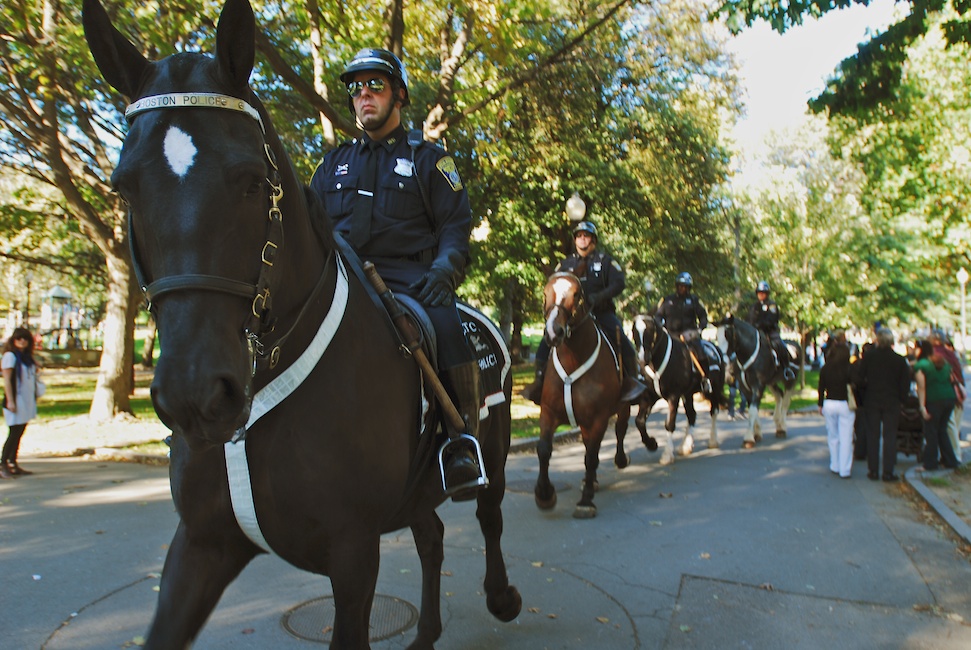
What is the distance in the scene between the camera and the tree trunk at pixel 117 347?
14945mm

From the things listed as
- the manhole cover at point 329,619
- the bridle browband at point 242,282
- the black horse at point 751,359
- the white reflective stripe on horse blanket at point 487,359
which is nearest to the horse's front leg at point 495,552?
the white reflective stripe on horse blanket at point 487,359

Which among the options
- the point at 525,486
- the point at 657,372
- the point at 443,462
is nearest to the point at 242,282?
the point at 443,462

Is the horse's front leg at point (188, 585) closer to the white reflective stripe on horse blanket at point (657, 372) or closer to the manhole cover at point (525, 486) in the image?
the manhole cover at point (525, 486)

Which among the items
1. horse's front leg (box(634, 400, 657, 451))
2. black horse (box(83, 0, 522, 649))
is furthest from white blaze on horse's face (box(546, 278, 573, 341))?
black horse (box(83, 0, 522, 649))

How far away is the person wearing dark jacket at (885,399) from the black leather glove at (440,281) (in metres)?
9.83

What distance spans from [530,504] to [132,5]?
923cm

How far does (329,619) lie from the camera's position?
5.03 meters

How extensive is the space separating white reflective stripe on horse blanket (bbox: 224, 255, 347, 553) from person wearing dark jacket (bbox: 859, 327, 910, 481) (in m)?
10.8

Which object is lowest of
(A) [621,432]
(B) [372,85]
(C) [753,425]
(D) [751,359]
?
(C) [753,425]

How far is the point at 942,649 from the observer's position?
4.84 metres

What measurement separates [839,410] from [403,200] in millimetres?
9785

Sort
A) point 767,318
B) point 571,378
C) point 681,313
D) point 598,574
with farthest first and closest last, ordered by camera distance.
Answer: point 767,318
point 681,313
point 571,378
point 598,574

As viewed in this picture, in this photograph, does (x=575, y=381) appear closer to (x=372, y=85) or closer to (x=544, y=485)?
(x=544, y=485)

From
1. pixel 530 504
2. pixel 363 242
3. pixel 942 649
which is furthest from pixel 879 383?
pixel 363 242
